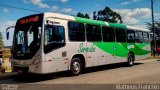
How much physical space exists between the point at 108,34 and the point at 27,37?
6074 mm

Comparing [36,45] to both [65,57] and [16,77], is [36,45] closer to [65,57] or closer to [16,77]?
[65,57]

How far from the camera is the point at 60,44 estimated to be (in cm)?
1344

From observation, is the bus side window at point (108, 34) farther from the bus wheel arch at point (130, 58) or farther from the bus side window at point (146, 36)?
the bus side window at point (146, 36)

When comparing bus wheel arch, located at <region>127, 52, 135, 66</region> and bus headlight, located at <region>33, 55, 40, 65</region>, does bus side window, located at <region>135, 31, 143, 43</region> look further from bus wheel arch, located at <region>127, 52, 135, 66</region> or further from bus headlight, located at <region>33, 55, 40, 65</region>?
bus headlight, located at <region>33, 55, 40, 65</region>

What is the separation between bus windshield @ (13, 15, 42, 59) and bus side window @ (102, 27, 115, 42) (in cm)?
523

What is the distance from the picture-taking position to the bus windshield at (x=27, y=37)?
41.5ft

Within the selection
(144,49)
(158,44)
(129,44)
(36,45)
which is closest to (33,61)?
(36,45)

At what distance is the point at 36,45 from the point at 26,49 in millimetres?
628

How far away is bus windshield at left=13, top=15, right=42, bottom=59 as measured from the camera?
1266 centimetres

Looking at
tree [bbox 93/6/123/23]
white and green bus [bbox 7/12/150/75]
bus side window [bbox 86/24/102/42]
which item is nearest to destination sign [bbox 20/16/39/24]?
white and green bus [bbox 7/12/150/75]

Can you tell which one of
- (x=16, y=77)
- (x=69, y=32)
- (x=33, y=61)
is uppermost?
(x=69, y=32)

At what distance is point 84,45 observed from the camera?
15148mm

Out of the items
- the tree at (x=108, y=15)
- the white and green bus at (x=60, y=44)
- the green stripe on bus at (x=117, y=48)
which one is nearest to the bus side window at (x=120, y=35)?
the green stripe on bus at (x=117, y=48)

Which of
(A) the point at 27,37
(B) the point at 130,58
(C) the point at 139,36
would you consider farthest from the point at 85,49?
(C) the point at 139,36
